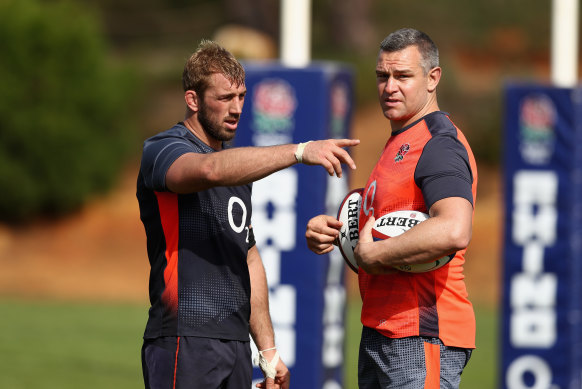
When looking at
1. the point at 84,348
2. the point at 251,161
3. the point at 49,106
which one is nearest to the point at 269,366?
the point at 251,161

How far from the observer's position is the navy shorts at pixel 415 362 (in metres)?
3.96

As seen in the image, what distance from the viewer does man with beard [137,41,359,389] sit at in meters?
4.08

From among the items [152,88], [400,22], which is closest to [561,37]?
[152,88]

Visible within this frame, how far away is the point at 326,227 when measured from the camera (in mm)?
4129

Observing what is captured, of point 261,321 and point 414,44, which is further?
point 261,321

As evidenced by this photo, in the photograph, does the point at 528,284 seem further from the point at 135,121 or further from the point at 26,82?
the point at 135,121

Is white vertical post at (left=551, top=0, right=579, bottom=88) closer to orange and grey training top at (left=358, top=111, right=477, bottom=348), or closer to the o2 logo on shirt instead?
orange and grey training top at (left=358, top=111, right=477, bottom=348)

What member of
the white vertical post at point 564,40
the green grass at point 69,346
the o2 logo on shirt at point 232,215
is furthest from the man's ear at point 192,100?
the green grass at point 69,346

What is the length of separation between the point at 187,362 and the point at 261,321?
23.6 inches

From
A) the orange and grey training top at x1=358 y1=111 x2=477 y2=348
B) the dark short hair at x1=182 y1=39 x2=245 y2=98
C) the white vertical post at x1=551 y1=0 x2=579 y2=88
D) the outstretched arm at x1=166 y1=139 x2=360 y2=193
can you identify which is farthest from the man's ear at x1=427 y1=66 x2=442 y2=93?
the white vertical post at x1=551 y1=0 x2=579 y2=88

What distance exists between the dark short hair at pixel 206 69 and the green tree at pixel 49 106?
19435 mm

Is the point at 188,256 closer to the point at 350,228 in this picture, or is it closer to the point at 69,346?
the point at 350,228

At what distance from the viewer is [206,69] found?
4.17 metres

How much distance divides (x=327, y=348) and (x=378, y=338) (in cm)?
380
